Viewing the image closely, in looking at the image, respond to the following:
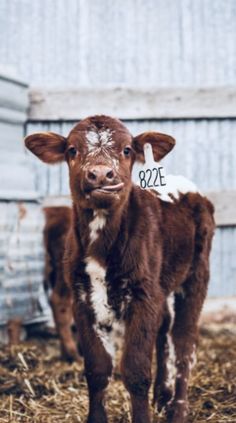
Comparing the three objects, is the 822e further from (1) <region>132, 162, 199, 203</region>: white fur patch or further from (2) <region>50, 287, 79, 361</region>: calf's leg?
(2) <region>50, 287, 79, 361</region>: calf's leg

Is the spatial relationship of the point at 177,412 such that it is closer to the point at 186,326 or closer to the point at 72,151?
the point at 186,326

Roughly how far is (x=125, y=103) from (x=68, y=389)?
3023mm

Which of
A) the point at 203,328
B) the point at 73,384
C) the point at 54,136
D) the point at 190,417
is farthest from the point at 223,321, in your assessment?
the point at 54,136

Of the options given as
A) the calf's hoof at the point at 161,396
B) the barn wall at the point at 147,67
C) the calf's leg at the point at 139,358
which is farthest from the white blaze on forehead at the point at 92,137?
the barn wall at the point at 147,67

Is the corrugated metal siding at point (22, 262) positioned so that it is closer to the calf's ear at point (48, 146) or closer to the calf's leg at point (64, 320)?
the calf's leg at point (64, 320)

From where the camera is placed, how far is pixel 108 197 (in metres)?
3.88

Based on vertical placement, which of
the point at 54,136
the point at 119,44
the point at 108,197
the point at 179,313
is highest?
the point at 119,44

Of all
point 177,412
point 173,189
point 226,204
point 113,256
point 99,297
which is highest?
point 173,189

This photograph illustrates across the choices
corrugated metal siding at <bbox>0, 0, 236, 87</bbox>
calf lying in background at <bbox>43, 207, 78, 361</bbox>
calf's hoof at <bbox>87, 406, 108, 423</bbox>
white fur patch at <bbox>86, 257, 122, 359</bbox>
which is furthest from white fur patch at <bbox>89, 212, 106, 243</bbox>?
corrugated metal siding at <bbox>0, 0, 236, 87</bbox>

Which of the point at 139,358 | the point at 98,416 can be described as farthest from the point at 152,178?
the point at 98,416

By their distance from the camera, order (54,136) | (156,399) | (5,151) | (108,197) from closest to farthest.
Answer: (108,197) < (54,136) < (156,399) < (5,151)

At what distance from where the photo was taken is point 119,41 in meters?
7.38

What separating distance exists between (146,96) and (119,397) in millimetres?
3234

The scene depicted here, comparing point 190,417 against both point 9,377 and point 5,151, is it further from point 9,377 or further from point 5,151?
point 5,151
